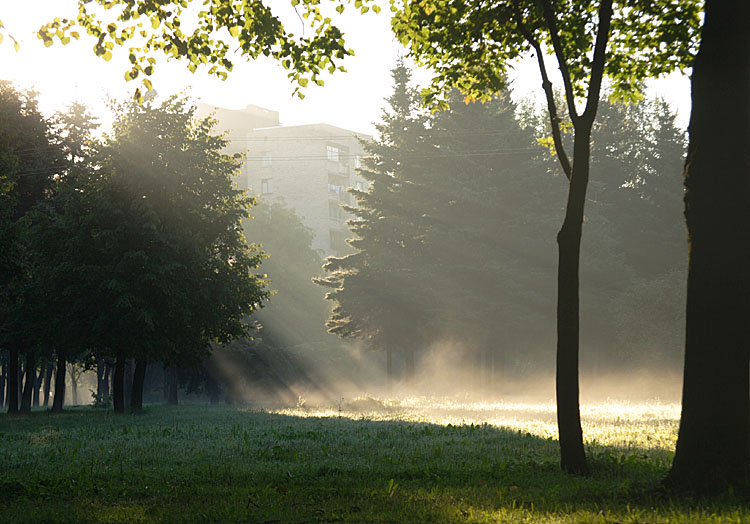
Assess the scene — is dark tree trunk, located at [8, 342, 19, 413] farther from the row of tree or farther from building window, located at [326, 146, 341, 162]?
building window, located at [326, 146, 341, 162]

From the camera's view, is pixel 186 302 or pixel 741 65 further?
pixel 186 302

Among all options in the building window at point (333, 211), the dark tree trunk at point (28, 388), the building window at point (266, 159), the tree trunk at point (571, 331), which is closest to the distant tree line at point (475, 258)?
the dark tree trunk at point (28, 388)

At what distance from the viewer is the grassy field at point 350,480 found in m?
8.13

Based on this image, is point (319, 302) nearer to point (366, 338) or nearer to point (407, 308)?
point (366, 338)

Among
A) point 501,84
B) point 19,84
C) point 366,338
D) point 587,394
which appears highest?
point 19,84

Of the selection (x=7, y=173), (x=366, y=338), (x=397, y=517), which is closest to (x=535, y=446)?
(x=397, y=517)

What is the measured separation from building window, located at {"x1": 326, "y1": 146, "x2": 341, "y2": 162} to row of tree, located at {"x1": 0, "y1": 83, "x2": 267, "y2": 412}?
5843 cm

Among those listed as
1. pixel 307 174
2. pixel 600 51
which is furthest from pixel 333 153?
pixel 600 51

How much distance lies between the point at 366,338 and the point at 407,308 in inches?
211

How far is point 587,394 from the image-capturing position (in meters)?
46.3

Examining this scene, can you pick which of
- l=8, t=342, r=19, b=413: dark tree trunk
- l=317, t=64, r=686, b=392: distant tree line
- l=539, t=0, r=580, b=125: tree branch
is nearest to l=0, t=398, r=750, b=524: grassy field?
l=539, t=0, r=580, b=125: tree branch

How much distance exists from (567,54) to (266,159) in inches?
3272

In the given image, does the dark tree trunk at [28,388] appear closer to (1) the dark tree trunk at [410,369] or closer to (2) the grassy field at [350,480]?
(1) the dark tree trunk at [410,369]

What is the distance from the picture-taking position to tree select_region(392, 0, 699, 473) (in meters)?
11.0
